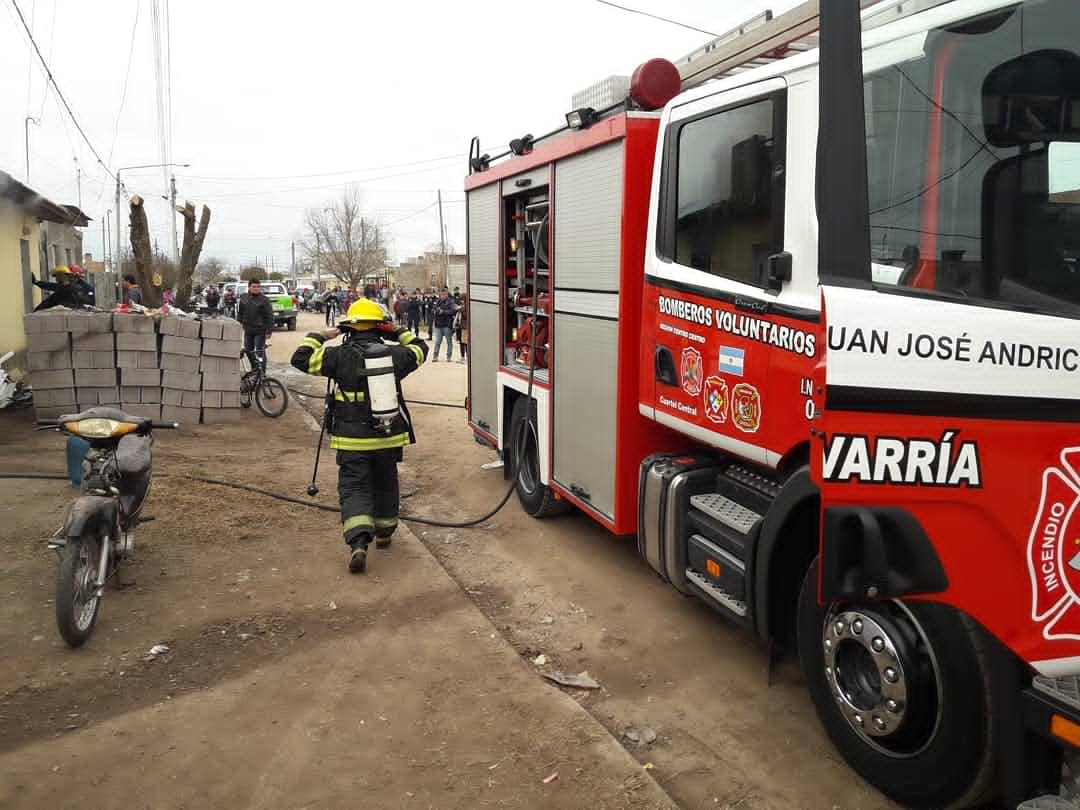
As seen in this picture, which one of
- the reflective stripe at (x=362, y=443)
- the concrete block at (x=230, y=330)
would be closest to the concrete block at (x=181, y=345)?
the concrete block at (x=230, y=330)

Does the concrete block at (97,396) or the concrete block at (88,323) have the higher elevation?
the concrete block at (88,323)

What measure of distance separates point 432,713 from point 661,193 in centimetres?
296

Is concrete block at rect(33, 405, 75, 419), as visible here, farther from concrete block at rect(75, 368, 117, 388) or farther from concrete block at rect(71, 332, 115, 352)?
concrete block at rect(71, 332, 115, 352)

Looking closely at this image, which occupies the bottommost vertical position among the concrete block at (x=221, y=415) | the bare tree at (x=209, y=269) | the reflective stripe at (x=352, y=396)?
the concrete block at (x=221, y=415)

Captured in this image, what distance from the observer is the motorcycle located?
4.37m

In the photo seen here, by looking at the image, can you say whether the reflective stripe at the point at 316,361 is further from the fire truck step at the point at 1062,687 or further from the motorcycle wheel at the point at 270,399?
the motorcycle wheel at the point at 270,399

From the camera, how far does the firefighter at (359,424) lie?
19.0 ft

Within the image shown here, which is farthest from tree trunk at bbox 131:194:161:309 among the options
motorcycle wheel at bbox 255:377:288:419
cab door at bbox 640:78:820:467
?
cab door at bbox 640:78:820:467

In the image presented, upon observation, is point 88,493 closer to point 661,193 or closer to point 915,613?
point 661,193

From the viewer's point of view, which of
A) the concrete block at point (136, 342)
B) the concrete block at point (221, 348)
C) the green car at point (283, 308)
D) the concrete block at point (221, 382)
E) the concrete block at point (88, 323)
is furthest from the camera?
the green car at point (283, 308)

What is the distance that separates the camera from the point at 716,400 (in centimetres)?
412

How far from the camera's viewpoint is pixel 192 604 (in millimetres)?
5105

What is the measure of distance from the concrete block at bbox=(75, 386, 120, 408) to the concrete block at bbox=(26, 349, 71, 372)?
358mm

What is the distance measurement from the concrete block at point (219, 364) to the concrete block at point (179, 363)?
8cm
